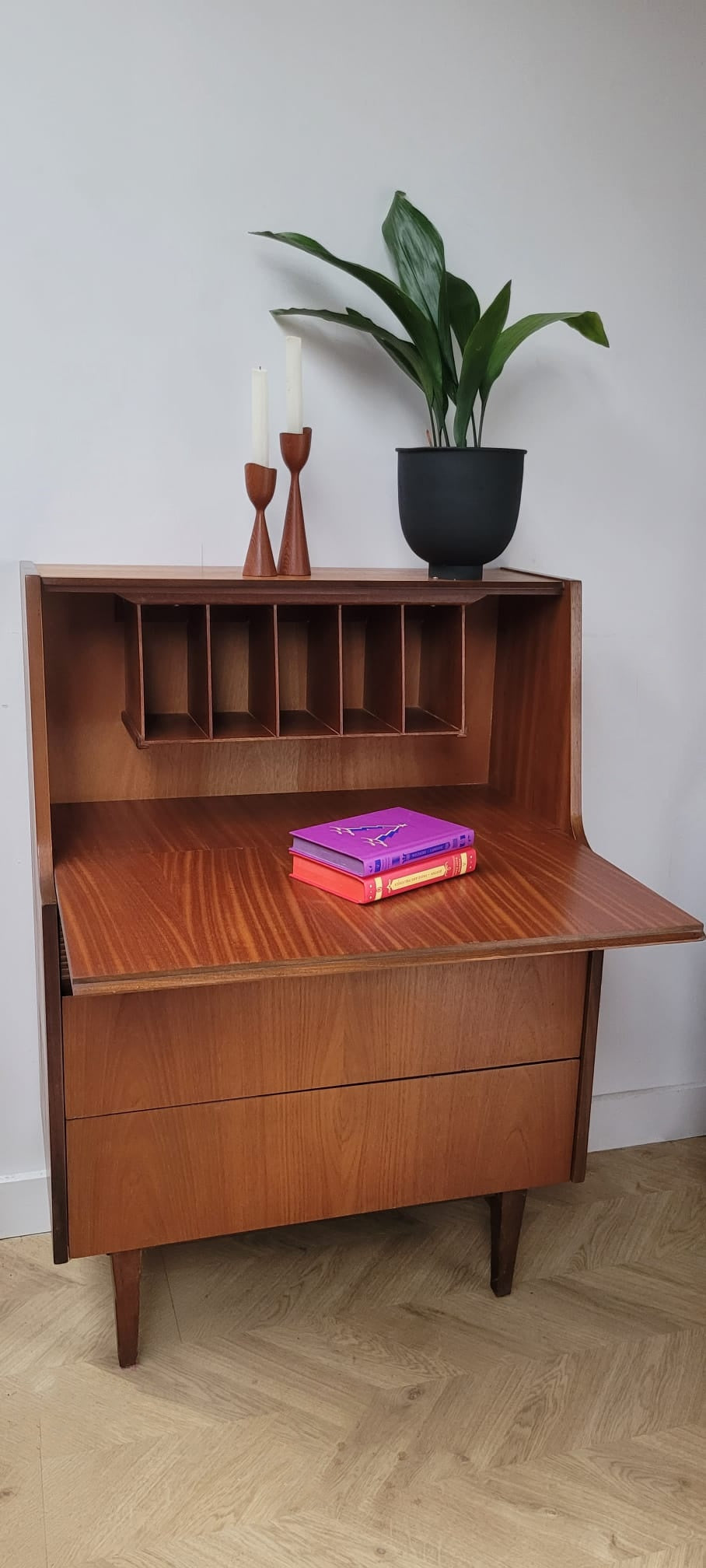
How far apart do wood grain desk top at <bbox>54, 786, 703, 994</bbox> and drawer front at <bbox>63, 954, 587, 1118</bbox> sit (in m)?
0.15

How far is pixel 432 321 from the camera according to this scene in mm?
1820

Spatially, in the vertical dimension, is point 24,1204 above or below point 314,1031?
below

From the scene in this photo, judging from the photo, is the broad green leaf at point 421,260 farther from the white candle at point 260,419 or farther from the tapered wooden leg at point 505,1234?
the tapered wooden leg at point 505,1234

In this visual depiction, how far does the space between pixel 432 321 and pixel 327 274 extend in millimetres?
215

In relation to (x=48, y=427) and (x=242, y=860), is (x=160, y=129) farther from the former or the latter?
(x=242, y=860)

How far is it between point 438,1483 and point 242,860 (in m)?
0.90

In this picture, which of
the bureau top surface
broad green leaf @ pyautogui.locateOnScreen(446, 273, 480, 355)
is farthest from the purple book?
broad green leaf @ pyautogui.locateOnScreen(446, 273, 480, 355)

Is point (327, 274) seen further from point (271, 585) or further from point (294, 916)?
point (294, 916)

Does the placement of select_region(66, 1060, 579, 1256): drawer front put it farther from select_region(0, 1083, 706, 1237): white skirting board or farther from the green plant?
the green plant

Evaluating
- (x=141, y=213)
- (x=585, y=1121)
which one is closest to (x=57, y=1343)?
(x=585, y=1121)

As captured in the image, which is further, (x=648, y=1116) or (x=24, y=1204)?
(x=648, y=1116)

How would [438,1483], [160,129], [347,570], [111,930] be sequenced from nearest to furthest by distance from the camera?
1. [111,930]
2. [438,1483]
3. [160,129]
4. [347,570]

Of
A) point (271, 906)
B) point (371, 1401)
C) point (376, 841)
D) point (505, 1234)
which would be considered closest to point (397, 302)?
point (376, 841)

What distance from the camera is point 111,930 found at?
1.37 meters
